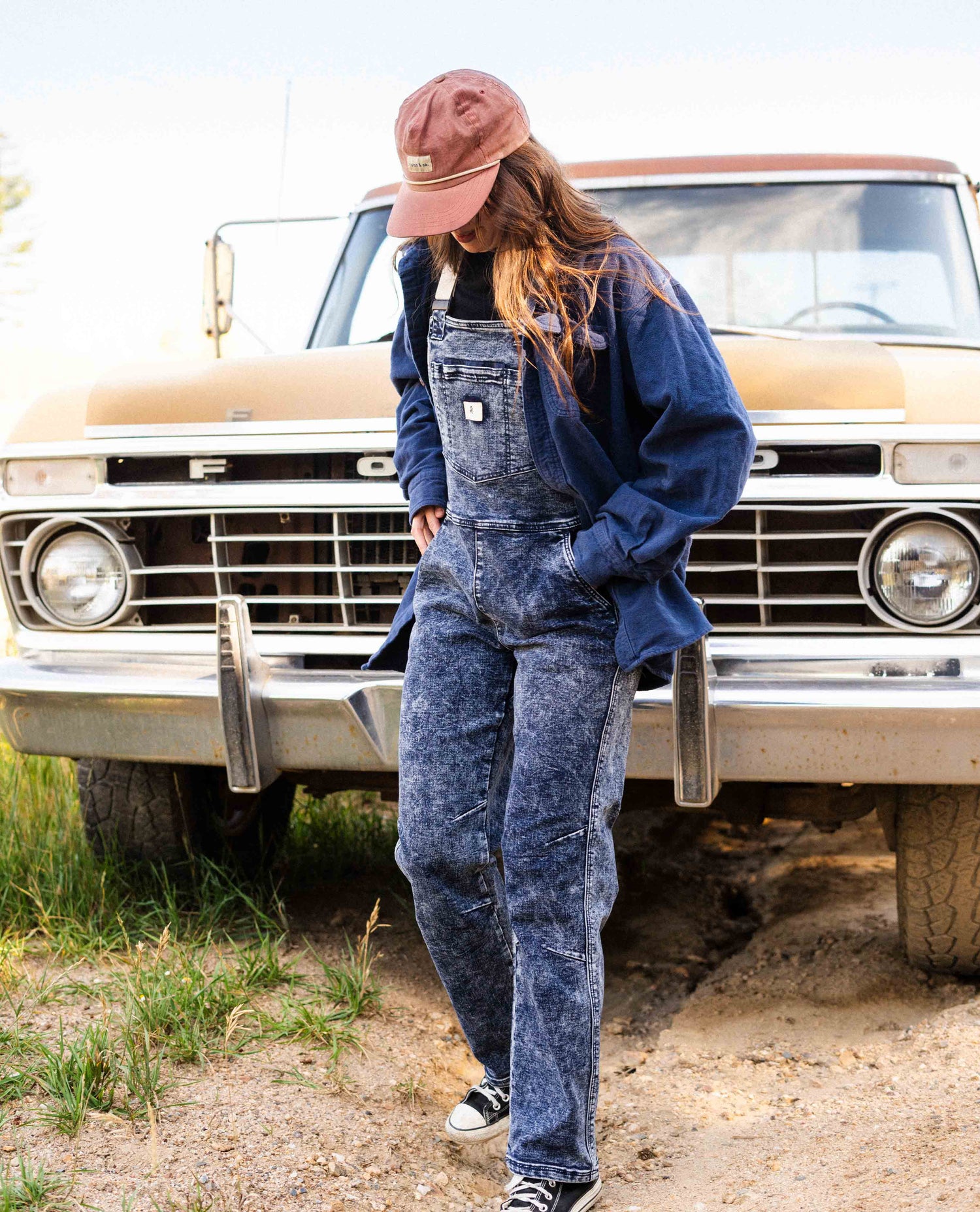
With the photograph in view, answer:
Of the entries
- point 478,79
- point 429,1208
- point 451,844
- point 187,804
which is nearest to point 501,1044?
point 429,1208

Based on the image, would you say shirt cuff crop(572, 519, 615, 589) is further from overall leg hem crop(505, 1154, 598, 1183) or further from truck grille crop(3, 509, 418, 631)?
overall leg hem crop(505, 1154, 598, 1183)

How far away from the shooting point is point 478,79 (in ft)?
6.28

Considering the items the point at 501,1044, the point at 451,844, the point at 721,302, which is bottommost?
the point at 501,1044

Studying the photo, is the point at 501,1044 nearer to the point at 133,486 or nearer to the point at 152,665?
the point at 152,665

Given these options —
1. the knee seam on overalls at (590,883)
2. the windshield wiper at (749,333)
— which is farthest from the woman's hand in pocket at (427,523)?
the windshield wiper at (749,333)

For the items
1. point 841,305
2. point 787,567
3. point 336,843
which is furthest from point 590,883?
point 841,305

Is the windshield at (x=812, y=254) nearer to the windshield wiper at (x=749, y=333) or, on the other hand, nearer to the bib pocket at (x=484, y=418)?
the windshield wiper at (x=749, y=333)

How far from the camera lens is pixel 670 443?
1.92 m

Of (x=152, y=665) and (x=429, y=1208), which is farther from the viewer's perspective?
(x=152, y=665)

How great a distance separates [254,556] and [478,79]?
1385 mm

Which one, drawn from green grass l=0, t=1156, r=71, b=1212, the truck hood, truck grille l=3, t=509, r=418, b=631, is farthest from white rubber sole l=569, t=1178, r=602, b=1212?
the truck hood

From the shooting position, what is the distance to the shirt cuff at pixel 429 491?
2275 millimetres

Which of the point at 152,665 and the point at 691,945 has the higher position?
the point at 152,665

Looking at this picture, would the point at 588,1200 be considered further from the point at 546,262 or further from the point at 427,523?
the point at 546,262
